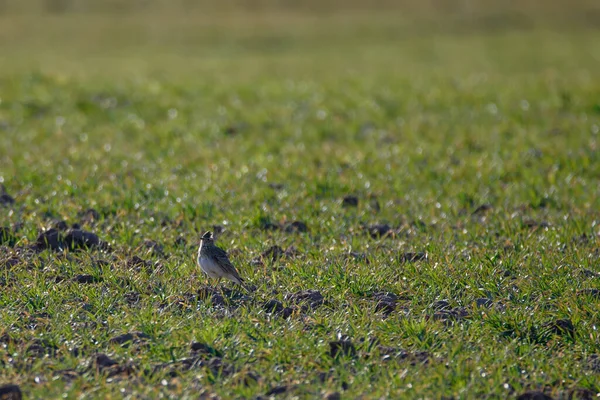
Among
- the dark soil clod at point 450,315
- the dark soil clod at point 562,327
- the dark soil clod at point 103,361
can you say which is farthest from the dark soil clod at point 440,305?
the dark soil clod at point 103,361

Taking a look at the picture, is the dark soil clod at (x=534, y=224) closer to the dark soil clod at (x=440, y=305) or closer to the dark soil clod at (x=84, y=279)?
the dark soil clod at (x=440, y=305)

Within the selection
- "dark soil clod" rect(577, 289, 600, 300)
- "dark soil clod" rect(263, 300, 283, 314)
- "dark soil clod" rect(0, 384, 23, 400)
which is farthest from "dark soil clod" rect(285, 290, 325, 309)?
"dark soil clod" rect(0, 384, 23, 400)

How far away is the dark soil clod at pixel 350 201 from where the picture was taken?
10467mm

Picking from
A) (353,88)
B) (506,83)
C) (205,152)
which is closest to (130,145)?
(205,152)

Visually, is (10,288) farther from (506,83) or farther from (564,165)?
(506,83)

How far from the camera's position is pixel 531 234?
9023mm

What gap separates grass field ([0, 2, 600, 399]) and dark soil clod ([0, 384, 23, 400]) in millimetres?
110

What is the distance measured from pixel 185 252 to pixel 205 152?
493 centimetres

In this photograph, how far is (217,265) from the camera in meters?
7.16

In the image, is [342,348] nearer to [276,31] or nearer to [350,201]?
[350,201]

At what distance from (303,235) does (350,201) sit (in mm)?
1611

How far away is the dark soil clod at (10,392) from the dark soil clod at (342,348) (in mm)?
1939

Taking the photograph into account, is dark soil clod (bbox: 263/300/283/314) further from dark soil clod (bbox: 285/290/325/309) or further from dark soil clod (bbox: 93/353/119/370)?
dark soil clod (bbox: 93/353/119/370)

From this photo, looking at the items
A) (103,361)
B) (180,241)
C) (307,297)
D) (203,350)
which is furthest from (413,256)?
(103,361)
